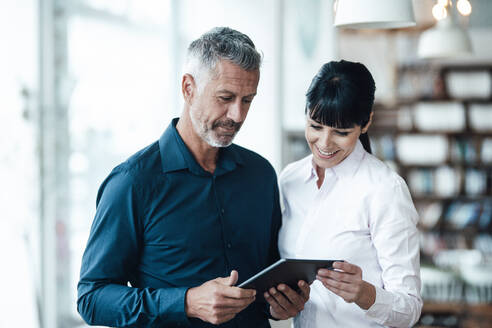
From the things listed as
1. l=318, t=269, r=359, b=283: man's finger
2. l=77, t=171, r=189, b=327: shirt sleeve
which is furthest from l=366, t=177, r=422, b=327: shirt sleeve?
l=77, t=171, r=189, b=327: shirt sleeve

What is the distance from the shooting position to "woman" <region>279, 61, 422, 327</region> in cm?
165

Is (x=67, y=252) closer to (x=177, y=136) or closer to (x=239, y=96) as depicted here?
(x=177, y=136)

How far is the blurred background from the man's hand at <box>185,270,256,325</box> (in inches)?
77.0

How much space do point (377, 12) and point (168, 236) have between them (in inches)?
39.1

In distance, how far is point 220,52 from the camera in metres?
1.71

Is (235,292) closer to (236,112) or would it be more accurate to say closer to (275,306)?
(275,306)

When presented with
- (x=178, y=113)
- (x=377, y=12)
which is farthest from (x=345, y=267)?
(x=178, y=113)

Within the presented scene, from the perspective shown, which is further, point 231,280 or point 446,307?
point 446,307

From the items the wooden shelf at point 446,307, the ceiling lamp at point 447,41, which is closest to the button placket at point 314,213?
the ceiling lamp at point 447,41

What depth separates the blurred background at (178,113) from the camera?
3.40 m

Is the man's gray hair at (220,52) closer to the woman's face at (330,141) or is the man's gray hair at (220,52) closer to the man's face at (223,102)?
the man's face at (223,102)

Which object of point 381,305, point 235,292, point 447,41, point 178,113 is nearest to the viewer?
point 235,292

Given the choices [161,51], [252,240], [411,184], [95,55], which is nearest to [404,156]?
[411,184]

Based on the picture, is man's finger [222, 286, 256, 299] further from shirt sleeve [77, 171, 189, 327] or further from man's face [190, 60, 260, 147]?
man's face [190, 60, 260, 147]
